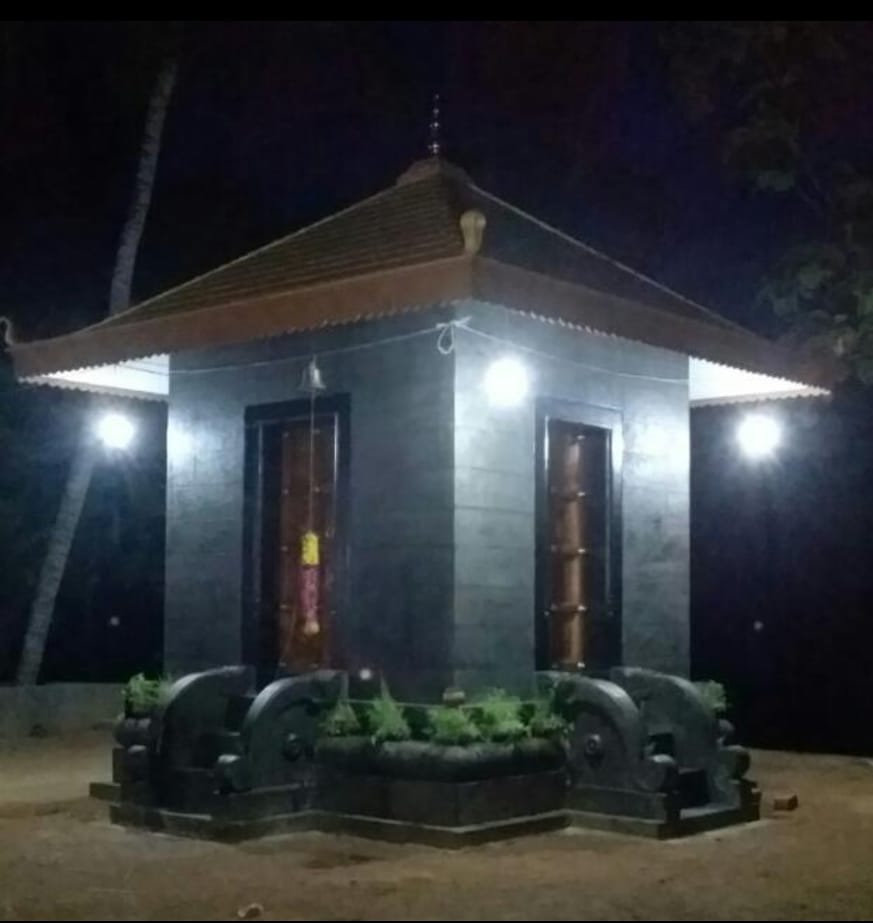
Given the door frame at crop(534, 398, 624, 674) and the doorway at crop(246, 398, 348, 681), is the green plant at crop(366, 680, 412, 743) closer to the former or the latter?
the doorway at crop(246, 398, 348, 681)

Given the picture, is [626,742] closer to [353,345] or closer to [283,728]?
[283,728]

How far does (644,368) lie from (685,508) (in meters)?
1.31

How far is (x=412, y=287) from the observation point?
1052cm

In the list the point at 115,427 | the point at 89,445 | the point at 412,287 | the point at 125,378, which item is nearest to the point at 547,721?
the point at 412,287

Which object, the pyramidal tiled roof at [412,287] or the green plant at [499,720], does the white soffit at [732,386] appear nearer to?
the pyramidal tiled roof at [412,287]

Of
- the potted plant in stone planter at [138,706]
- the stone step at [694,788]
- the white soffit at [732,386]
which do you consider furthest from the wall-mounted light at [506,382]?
the potted plant in stone planter at [138,706]

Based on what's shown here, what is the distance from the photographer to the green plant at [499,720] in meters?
10.8

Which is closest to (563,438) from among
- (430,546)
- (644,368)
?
(644,368)

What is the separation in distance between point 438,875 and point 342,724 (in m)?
2.25

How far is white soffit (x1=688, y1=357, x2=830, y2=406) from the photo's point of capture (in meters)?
13.4

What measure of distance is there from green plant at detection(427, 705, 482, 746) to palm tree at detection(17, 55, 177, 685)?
1044 centimetres

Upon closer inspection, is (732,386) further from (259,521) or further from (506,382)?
(259,521)

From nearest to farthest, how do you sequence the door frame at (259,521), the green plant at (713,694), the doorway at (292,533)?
the doorway at (292,533)
the door frame at (259,521)
the green plant at (713,694)

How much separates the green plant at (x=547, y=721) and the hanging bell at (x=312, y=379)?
3.01 m
